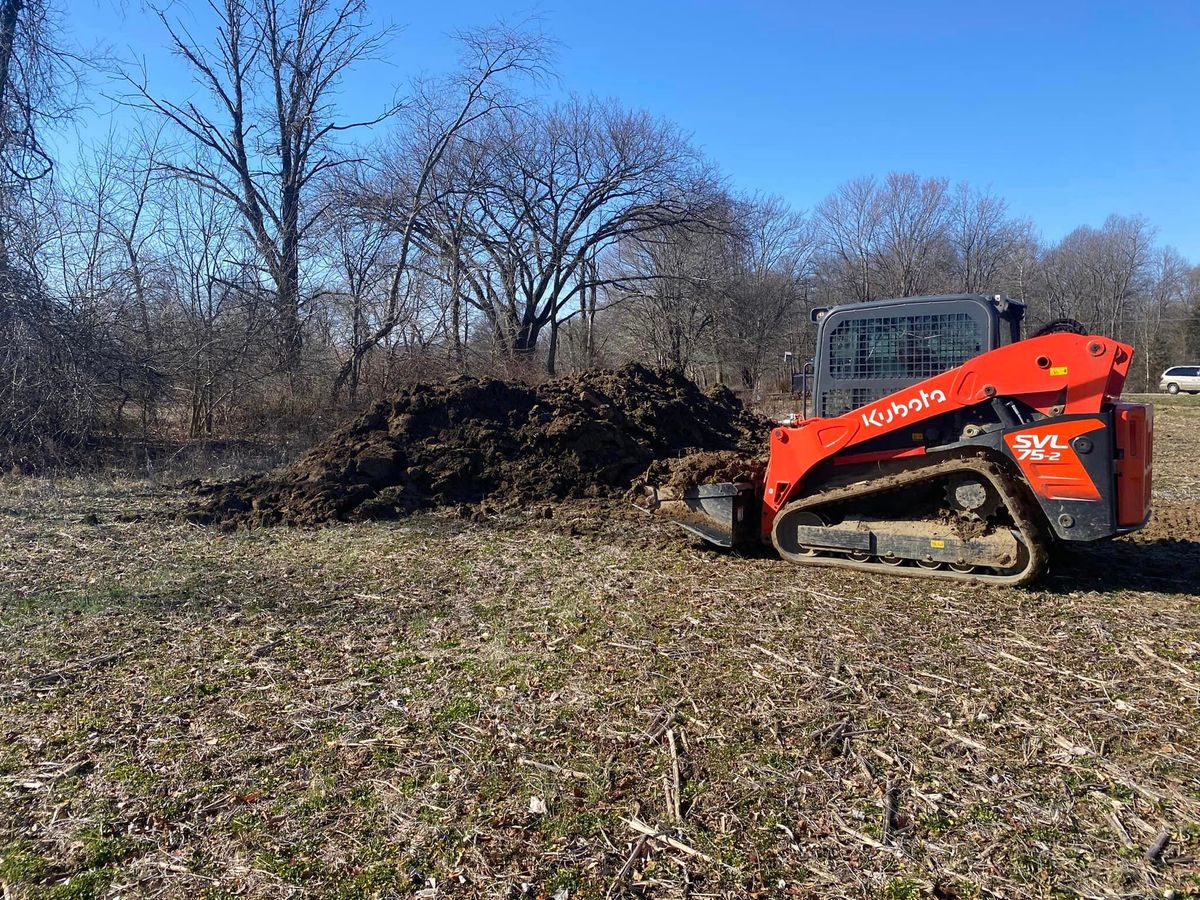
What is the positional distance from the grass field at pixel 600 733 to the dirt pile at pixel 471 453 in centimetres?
265

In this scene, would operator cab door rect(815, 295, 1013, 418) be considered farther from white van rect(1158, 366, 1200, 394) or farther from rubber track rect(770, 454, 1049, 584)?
→ white van rect(1158, 366, 1200, 394)

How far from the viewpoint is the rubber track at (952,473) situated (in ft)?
18.3

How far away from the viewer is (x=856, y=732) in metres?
3.65

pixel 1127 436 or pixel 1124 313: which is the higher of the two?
pixel 1124 313

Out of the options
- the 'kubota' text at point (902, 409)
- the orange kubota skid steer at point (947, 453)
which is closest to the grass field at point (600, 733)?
the orange kubota skid steer at point (947, 453)

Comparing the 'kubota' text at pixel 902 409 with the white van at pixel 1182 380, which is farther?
the white van at pixel 1182 380

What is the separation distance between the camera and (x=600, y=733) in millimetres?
3672

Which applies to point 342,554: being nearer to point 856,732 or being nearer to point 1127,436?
point 856,732

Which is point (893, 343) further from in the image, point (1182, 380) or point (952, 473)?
point (1182, 380)

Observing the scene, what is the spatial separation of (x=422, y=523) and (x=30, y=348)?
6917mm

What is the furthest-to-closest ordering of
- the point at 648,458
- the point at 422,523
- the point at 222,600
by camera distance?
1. the point at 648,458
2. the point at 422,523
3. the point at 222,600

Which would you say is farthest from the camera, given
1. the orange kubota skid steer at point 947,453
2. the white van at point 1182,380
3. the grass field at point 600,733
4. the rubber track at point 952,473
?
the white van at point 1182,380

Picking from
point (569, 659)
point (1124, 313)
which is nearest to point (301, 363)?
→ point (569, 659)

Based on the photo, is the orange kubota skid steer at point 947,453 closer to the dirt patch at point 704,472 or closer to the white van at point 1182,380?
the dirt patch at point 704,472
